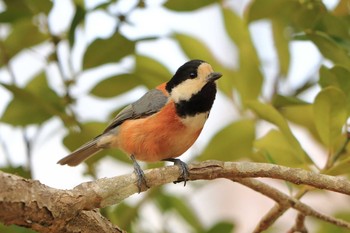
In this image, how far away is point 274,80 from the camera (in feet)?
4.70

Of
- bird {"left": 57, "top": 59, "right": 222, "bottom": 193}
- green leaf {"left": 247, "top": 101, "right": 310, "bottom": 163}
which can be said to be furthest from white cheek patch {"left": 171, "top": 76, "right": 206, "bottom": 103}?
green leaf {"left": 247, "top": 101, "right": 310, "bottom": 163}

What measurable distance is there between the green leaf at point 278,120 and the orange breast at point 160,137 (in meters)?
0.20

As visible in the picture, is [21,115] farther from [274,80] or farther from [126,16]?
[274,80]

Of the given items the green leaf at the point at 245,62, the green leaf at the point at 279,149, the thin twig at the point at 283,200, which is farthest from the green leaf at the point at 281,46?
the thin twig at the point at 283,200

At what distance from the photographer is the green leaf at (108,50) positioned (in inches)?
44.0

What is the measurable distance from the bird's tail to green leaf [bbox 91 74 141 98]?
10cm

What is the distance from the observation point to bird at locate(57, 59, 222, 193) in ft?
3.75

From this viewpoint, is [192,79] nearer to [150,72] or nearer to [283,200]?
[150,72]

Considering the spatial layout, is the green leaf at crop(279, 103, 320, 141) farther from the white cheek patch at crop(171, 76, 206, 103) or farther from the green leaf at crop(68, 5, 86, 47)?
the green leaf at crop(68, 5, 86, 47)

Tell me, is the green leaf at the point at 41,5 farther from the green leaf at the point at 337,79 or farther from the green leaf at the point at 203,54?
the green leaf at the point at 337,79

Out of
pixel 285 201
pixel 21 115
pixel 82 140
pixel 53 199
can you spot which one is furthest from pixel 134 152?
pixel 53 199

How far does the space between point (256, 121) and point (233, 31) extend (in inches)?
8.1

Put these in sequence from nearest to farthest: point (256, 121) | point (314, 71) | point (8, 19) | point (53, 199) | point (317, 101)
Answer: point (53, 199)
point (317, 101)
point (8, 19)
point (256, 121)
point (314, 71)

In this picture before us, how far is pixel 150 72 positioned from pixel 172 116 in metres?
0.11
